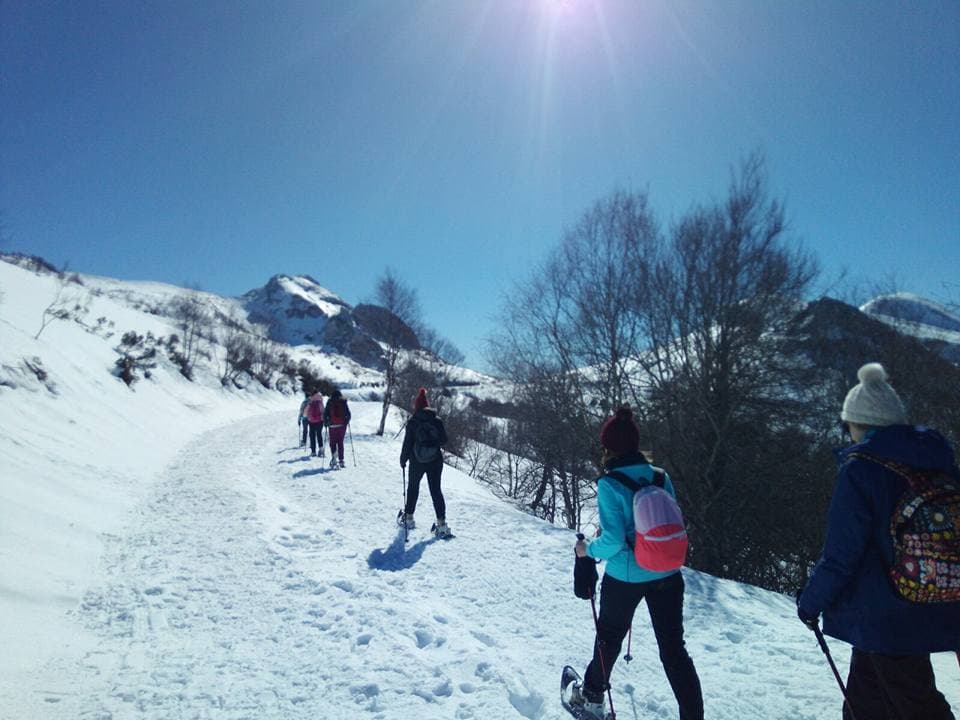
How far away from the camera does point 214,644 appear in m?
3.71

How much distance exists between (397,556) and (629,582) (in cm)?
386

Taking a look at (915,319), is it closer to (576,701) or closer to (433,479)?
(433,479)

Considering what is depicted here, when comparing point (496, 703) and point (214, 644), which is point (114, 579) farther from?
point (496, 703)

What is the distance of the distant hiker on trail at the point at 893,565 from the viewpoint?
1.88 m

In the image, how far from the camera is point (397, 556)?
5.85 meters

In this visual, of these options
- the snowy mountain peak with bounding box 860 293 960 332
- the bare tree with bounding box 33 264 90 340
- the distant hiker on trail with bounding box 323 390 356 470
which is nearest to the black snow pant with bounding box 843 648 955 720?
the distant hiker on trail with bounding box 323 390 356 470

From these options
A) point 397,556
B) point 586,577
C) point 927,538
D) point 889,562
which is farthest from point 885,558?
point 397,556

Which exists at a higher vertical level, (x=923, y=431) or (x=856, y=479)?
(x=923, y=431)

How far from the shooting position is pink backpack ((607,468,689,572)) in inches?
97.8

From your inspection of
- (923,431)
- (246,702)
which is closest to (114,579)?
(246,702)

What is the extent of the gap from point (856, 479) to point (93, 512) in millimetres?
8282

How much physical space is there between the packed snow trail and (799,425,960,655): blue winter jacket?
177 centimetres

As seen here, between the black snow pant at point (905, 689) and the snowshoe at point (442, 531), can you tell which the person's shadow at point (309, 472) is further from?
the black snow pant at point (905, 689)

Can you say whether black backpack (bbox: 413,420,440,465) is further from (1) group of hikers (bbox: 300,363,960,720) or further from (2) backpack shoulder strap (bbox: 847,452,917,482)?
(2) backpack shoulder strap (bbox: 847,452,917,482)
